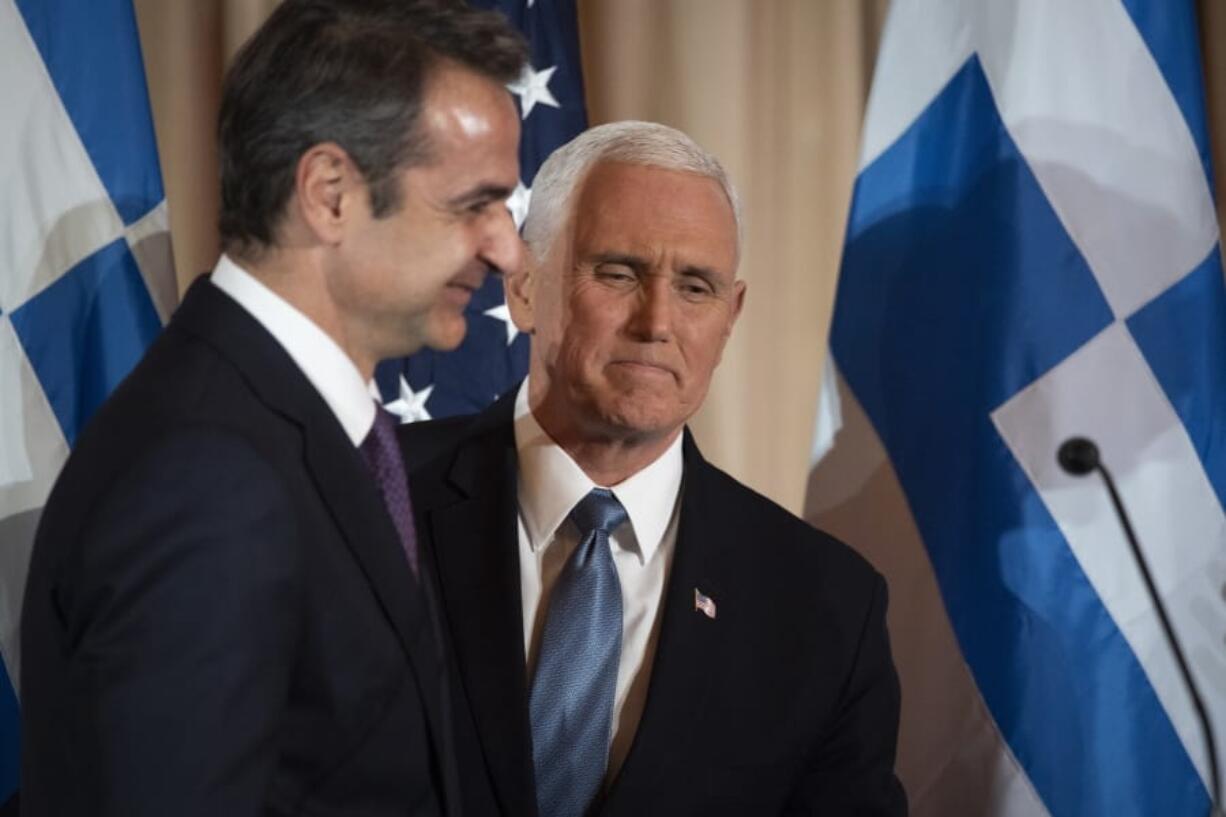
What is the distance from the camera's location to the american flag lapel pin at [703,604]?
1.62 metres

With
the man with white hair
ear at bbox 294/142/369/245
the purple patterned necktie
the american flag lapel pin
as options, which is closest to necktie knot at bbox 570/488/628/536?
the man with white hair

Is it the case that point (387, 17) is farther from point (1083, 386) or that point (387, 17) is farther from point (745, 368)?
point (745, 368)

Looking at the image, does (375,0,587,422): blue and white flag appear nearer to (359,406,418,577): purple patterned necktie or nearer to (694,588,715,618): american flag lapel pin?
(694,588,715,618): american flag lapel pin

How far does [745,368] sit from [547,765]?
1.22 metres

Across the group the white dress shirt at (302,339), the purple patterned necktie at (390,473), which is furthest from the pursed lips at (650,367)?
the white dress shirt at (302,339)

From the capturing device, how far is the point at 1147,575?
181 cm

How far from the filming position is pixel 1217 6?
2.48 m

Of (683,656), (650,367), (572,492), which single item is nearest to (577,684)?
(683,656)

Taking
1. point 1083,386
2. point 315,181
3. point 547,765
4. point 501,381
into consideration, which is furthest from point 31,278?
point 1083,386

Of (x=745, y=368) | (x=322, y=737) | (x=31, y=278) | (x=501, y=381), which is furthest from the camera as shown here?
(x=745, y=368)

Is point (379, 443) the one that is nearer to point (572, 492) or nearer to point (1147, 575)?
point (572, 492)

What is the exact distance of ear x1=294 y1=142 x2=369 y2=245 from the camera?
1.01 metres

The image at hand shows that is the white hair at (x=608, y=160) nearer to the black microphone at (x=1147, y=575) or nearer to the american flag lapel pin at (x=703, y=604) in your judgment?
the american flag lapel pin at (x=703, y=604)

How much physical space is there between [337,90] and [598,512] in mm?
740
